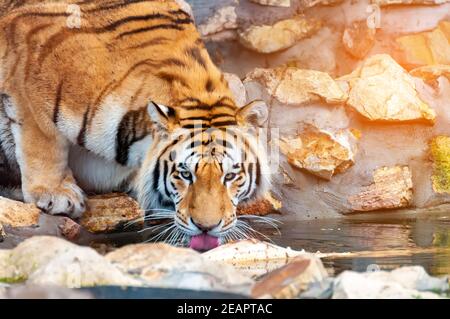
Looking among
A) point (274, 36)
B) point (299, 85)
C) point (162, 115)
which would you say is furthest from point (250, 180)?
point (274, 36)

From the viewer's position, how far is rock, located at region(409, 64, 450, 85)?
812cm

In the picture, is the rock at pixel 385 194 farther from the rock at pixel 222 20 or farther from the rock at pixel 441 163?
the rock at pixel 222 20

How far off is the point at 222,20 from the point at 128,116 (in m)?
2.33

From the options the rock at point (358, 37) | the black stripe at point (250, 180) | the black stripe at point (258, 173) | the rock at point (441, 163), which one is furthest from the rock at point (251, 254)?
the rock at point (358, 37)

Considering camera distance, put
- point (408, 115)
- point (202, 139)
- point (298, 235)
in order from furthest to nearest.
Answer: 1. point (408, 115)
2. point (298, 235)
3. point (202, 139)

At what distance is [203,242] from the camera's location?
5.93m

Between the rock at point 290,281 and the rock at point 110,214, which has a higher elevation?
the rock at point 290,281

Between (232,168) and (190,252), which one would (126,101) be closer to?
(232,168)

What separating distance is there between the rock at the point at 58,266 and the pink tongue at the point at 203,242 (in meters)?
1.43

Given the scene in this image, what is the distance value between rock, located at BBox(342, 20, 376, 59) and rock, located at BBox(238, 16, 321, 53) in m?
0.28

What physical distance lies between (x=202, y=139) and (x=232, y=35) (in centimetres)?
257

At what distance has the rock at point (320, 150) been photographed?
7.60 meters
